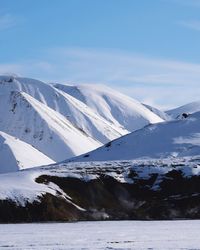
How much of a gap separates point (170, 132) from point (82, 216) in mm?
63005

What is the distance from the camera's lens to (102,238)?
54844 mm

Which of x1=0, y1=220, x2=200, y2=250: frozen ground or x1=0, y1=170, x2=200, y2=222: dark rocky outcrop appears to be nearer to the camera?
x1=0, y1=220, x2=200, y2=250: frozen ground

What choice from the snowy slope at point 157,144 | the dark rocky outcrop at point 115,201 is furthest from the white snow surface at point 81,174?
the snowy slope at point 157,144

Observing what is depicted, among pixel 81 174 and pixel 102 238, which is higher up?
pixel 81 174

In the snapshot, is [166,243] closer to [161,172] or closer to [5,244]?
[5,244]

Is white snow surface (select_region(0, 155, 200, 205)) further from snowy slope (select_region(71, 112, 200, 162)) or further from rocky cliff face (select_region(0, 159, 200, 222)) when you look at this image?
snowy slope (select_region(71, 112, 200, 162))

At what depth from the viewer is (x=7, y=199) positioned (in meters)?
84.8

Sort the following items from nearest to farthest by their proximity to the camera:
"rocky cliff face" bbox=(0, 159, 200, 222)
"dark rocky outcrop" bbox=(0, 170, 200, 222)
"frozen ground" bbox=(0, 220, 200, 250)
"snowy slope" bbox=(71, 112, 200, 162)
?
"frozen ground" bbox=(0, 220, 200, 250) → "dark rocky outcrop" bbox=(0, 170, 200, 222) → "rocky cliff face" bbox=(0, 159, 200, 222) → "snowy slope" bbox=(71, 112, 200, 162)

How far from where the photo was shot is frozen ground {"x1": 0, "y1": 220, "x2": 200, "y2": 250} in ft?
159

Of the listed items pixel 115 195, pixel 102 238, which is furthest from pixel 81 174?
pixel 102 238

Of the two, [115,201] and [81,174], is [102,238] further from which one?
[81,174]

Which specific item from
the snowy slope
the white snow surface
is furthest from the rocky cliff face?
the snowy slope

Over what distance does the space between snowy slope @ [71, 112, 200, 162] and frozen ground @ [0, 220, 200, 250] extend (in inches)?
2623

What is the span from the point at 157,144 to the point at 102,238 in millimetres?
85969
